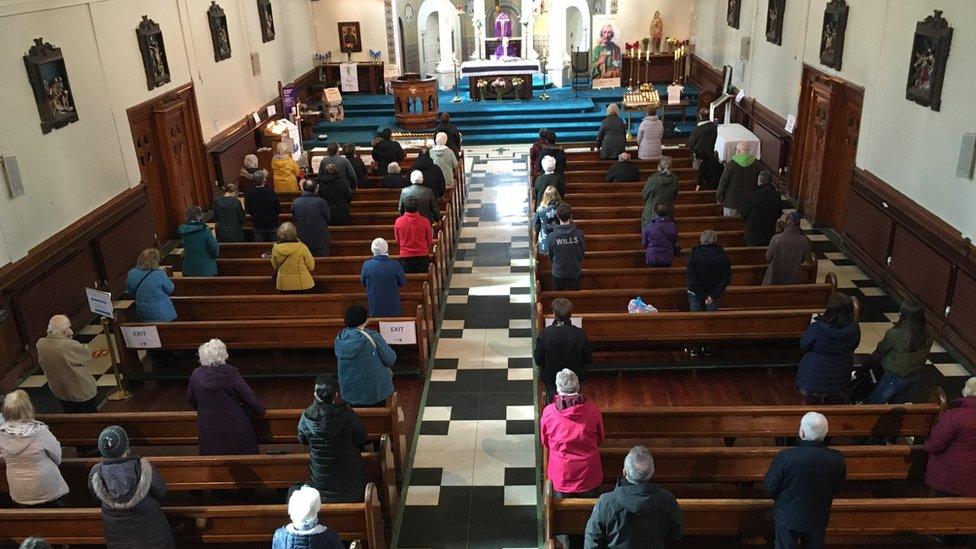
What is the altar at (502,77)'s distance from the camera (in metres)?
18.5

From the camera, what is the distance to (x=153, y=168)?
10.9 meters

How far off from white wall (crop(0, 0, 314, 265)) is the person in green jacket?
152cm

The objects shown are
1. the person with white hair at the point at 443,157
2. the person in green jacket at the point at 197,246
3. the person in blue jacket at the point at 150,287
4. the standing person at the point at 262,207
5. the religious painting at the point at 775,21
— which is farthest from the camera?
the religious painting at the point at 775,21

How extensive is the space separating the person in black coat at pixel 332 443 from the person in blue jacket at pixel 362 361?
743mm

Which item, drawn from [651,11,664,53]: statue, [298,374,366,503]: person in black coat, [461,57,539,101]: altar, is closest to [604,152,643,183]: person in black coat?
[298,374,366,503]: person in black coat

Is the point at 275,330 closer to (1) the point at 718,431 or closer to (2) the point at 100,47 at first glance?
(1) the point at 718,431

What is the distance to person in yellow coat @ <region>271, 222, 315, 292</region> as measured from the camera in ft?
24.4

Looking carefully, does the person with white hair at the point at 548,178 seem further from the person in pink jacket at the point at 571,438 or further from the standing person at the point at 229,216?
the person in pink jacket at the point at 571,438

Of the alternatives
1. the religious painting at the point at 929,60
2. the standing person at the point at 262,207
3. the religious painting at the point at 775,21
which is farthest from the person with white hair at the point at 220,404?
the religious painting at the point at 775,21

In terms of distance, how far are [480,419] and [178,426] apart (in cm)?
242

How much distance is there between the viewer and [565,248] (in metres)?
7.21

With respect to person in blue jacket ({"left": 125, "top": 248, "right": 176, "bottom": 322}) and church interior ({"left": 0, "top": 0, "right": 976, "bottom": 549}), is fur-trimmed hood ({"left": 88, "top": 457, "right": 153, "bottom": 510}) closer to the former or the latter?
church interior ({"left": 0, "top": 0, "right": 976, "bottom": 549})

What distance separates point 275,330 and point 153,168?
5.12m

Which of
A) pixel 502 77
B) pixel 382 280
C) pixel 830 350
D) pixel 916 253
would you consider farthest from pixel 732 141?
pixel 382 280
